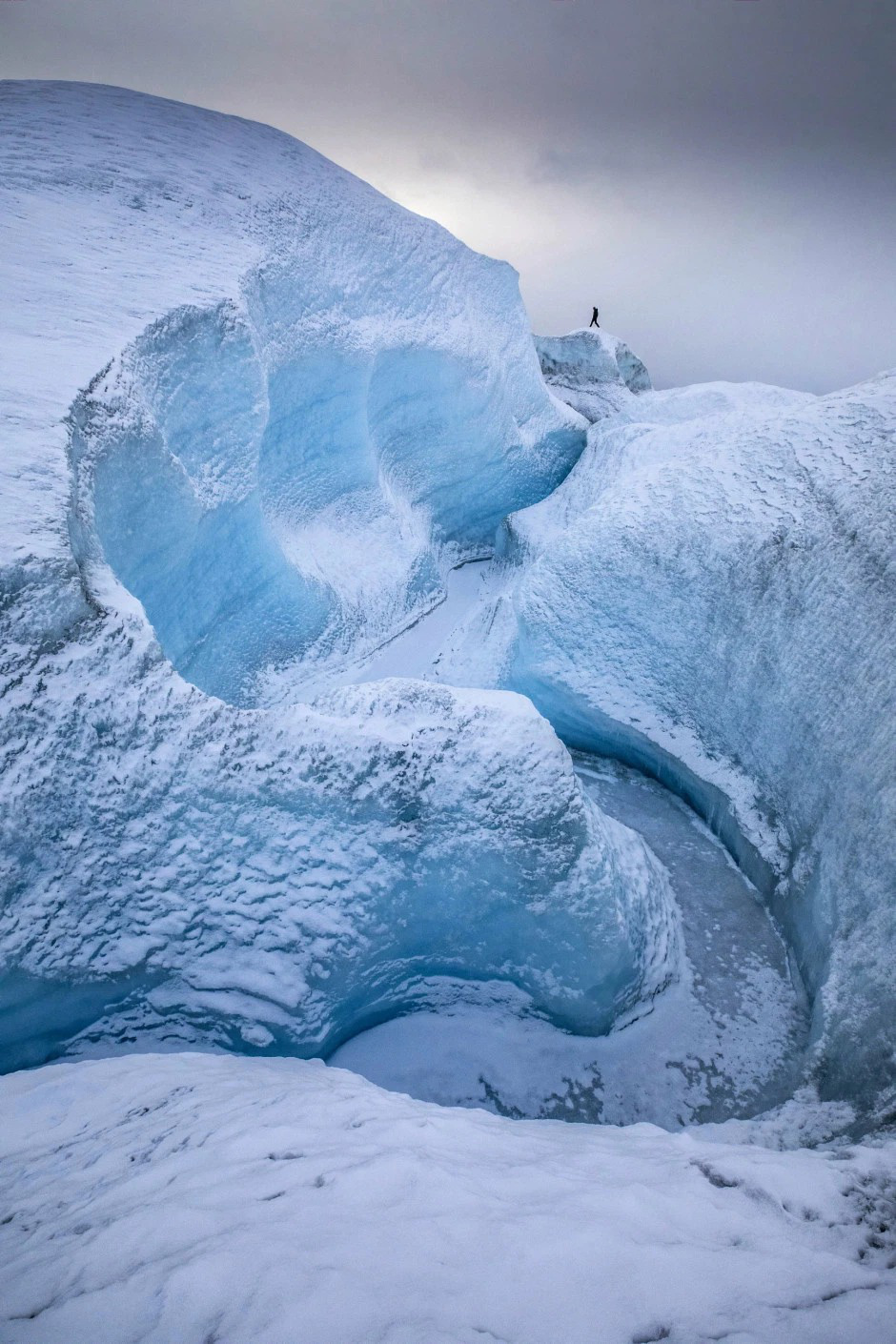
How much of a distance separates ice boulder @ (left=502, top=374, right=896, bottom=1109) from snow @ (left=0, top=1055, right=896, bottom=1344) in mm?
1492

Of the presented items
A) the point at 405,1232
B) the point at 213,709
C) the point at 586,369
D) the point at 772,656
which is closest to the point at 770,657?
the point at 772,656

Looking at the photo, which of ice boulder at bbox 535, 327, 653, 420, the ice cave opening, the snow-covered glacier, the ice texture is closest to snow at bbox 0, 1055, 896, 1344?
the ice texture

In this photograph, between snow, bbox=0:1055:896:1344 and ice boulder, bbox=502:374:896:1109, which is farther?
ice boulder, bbox=502:374:896:1109

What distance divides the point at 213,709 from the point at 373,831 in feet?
3.09

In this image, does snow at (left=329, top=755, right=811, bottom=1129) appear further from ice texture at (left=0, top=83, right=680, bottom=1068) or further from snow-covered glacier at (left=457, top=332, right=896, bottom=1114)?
snow-covered glacier at (left=457, top=332, right=896, bottom=1114)

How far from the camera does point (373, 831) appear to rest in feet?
10.5

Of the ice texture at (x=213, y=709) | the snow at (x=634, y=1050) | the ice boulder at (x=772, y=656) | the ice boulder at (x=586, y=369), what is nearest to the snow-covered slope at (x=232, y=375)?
the ice texture at (x=213, y=709)

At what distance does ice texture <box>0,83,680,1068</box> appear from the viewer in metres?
2.62

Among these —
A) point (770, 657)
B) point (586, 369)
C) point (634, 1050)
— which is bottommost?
point (634, 1050)

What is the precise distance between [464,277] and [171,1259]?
8.08 m

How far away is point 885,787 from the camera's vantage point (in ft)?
11.2

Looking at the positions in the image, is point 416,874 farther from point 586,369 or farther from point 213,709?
point 586,369

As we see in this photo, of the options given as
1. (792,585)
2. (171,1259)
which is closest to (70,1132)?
(171,1259)

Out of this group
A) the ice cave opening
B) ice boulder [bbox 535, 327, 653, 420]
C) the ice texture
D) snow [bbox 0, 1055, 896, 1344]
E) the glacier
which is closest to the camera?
snow [bbox 0, 1055, 896, 1344]
